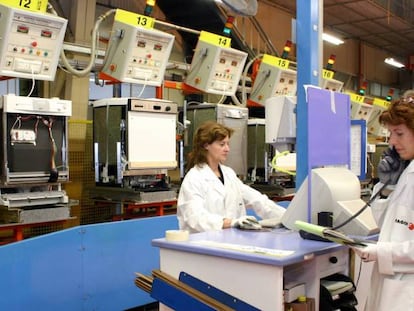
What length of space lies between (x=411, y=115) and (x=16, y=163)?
10.9ft

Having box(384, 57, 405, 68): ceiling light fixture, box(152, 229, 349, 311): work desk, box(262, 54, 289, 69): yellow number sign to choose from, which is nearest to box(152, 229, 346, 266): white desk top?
box(152, 229, 349, 311): work desk

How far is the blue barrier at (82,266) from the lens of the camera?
3215 millimetres

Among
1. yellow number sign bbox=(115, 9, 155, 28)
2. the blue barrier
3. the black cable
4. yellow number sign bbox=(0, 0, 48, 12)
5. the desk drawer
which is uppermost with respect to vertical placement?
yellow number sign bbox=(115, 9, 155, 28)

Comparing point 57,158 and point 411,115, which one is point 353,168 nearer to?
point 411,115

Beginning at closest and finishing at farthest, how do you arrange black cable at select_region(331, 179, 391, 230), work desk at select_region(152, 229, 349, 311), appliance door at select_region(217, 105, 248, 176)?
1. work desk at select_region(152, 229, 349, 311)
2. black cable at select_region(331, 179, 391, 230)
3. appliance door at select_region(217, 105, 248, 176)

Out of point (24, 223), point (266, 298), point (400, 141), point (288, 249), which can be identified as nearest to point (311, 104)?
point (400, 141)

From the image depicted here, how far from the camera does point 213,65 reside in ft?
20.1

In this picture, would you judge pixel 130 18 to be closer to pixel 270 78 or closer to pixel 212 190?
pixel 270 78

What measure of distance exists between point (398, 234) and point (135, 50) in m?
3.77

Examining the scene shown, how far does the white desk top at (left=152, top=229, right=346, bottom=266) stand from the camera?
2033 mm

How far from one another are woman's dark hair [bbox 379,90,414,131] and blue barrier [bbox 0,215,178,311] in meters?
2.37

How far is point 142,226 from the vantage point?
4.14 meters

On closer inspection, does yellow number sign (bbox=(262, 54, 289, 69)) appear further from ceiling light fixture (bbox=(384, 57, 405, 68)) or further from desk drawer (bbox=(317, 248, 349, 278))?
ceiling light fixture (bbox=(384, 57, 405, 68))

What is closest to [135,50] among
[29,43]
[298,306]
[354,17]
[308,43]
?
[29,43]
